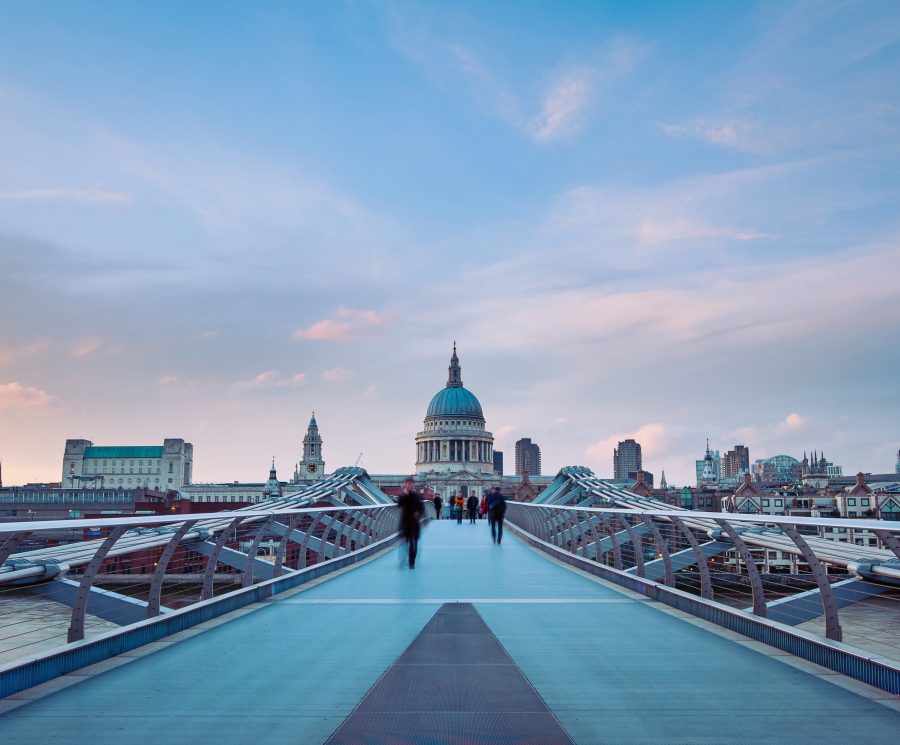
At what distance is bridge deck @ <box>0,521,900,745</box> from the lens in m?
4.45

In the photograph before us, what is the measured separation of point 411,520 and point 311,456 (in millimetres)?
163157

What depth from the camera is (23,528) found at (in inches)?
187

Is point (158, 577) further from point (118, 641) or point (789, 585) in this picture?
point (789, 585)

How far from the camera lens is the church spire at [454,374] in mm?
177375

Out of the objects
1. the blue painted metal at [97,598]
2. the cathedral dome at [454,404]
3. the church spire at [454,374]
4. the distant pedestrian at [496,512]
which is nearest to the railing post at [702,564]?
the blue painted metal at [97,598]

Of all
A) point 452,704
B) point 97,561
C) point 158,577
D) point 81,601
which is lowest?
point 452,704

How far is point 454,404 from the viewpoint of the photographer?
166750mm

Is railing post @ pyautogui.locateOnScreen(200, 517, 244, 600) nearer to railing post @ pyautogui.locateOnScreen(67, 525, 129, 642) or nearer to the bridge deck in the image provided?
the bridge deck

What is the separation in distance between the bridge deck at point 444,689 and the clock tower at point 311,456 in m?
166

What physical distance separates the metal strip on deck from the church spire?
559 feet

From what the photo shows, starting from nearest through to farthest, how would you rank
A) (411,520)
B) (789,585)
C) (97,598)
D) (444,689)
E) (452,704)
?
(452,704), (444,689), (97,598), (789,585), (411,520)

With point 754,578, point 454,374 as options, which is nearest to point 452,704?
point 754,578

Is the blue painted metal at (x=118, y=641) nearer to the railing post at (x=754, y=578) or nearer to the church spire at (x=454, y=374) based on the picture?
the railing post at (x=754, y=578)

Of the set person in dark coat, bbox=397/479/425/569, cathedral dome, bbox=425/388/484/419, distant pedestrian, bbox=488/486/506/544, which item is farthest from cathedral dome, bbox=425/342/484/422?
person in dark coat, bbox=397/479/425/569
